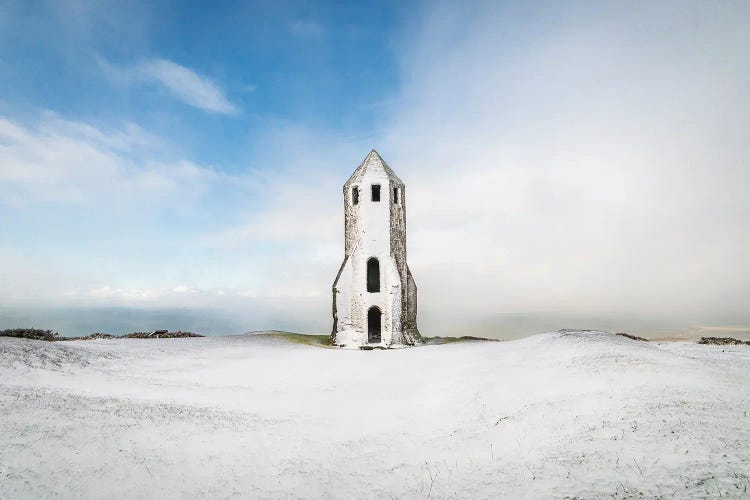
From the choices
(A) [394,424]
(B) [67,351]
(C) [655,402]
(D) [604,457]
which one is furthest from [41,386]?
(C) [655,402]

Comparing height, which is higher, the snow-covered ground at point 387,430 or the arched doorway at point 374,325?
the arched doorway at point 374,325

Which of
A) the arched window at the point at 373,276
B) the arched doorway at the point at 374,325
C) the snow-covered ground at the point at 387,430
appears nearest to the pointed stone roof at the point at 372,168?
the arched window at the point at 373,276

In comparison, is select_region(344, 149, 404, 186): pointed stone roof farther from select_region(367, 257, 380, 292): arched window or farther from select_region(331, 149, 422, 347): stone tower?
select_region(367, 257, 380, 292): arched window

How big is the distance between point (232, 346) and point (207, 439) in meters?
13.1

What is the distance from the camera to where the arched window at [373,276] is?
26094 millimetres

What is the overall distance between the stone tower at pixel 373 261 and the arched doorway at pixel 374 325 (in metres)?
0.11

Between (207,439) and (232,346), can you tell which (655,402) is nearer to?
(207,439)

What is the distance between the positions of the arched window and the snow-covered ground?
13784 mm

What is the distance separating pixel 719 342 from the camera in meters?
19.1

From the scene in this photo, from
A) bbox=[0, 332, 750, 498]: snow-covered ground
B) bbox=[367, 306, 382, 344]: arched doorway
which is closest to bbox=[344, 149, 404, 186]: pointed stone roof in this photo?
bbox=[367, 306, 382, 344]: arched doorway

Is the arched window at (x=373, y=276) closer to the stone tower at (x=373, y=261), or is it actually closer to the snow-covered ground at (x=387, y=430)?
the stone tower at (x=373, y=261)

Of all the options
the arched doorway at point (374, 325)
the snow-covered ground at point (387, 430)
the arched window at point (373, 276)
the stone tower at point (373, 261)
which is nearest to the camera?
the snow-covered ground at point (387, 430)

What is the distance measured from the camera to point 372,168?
25031 millimetres

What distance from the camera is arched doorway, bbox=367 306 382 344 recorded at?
24.7 metres
